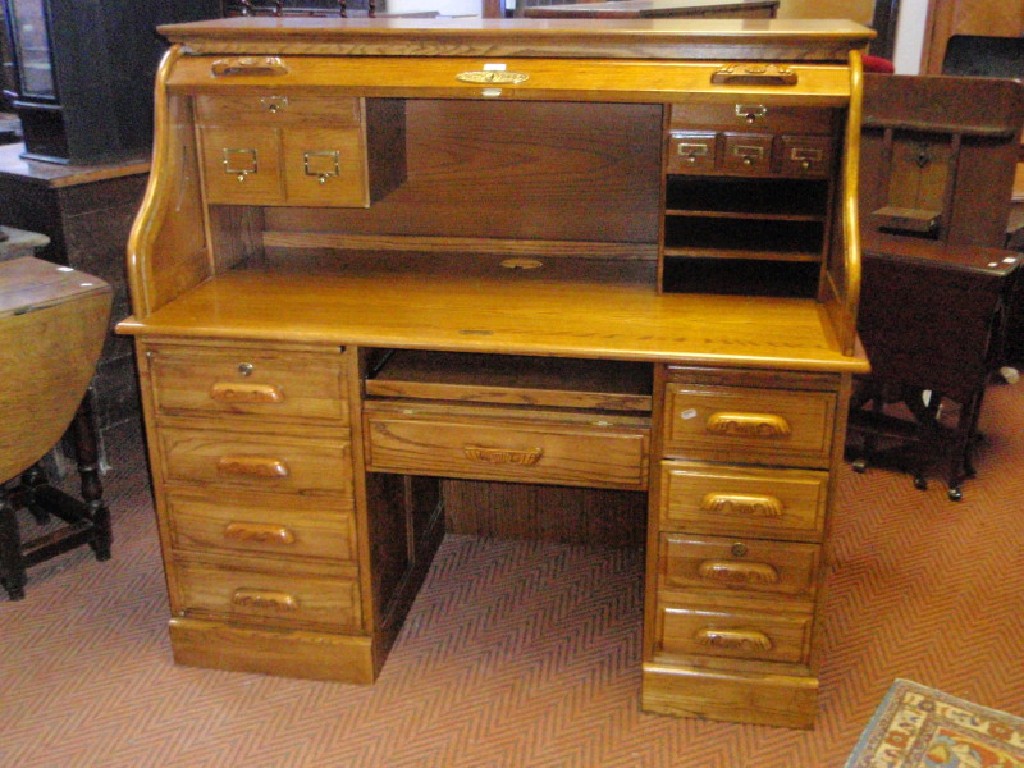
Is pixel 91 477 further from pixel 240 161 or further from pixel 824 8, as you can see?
pixel 824 8

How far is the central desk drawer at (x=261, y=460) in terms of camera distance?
226 centimetres

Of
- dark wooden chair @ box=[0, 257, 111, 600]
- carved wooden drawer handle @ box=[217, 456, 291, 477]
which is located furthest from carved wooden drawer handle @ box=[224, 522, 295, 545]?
dark wooden chair @ box=[0, 257, 111, 600]

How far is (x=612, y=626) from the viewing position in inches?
105

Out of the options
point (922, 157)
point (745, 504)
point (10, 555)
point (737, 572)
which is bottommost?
point (10, 555)

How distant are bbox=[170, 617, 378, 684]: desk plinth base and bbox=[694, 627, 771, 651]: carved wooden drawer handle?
0.76 metres

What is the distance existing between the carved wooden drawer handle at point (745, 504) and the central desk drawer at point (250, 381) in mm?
797

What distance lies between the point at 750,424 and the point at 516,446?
0.48m

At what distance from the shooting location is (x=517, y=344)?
208 cm

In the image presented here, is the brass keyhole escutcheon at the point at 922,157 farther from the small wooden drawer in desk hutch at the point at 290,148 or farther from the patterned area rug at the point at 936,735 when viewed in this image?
the small wooden drawer in desk hutch at the point at 290,148

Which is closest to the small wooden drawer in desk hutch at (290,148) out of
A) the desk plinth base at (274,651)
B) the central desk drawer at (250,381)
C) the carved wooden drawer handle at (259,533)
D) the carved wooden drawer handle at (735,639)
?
the central desk drawer at (250,381)

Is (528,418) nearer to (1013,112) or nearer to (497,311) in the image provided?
(497,311)

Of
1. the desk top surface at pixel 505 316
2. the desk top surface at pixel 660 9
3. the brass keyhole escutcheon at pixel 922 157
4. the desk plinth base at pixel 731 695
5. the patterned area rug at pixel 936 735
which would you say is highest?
the desk top surface at pixel 660 9

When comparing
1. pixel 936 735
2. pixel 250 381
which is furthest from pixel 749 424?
pixel 250 381

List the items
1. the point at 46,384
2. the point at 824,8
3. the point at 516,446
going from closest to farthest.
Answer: the point at 516,446 < the point at 46,384 < the point at 824,8
